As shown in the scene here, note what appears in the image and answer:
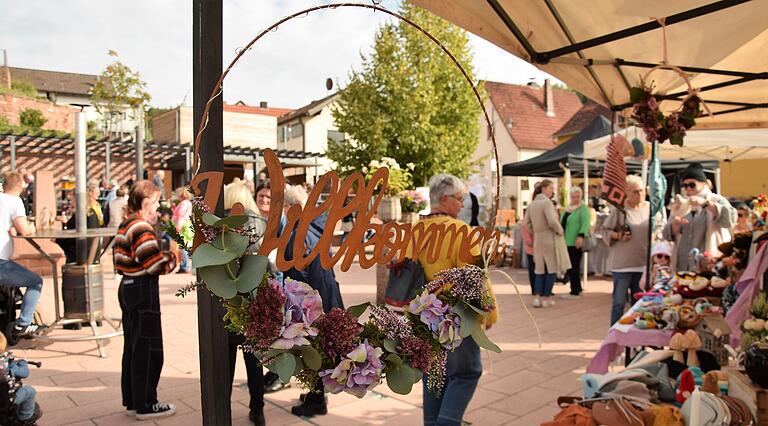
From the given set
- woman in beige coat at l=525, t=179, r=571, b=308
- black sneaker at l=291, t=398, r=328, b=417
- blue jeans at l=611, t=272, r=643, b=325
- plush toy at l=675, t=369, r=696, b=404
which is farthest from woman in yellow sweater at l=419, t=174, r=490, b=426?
woman in beige coat at l=525, t=179, r=571, b=308

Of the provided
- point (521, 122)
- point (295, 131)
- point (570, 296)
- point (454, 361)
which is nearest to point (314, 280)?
point (454, 361)

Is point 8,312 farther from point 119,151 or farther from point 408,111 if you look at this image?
point 119,151

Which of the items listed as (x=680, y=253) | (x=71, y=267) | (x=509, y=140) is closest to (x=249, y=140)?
(x=509, y=140)

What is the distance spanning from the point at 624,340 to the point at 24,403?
12.4 ft

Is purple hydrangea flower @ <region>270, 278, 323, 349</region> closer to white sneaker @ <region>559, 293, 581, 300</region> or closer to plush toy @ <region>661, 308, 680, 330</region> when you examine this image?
plush toy @ <region>661, 308, 680, 330</region>

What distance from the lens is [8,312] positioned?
18.2ft

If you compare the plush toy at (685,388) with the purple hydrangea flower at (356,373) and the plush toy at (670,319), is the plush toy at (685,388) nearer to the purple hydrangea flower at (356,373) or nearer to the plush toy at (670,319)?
the plush toy at (670,319)

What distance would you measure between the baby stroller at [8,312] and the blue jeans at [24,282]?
0.29 ft

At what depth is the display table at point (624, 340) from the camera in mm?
3722

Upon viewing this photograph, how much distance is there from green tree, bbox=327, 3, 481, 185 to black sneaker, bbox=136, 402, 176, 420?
465 inches

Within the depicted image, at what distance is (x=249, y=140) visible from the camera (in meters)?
24.9

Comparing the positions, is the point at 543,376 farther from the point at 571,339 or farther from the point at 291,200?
the point at 291,200

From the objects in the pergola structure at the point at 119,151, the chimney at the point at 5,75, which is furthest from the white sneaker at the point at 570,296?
the chimney at the point at 5,75

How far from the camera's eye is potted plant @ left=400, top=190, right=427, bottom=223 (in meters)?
6.87
